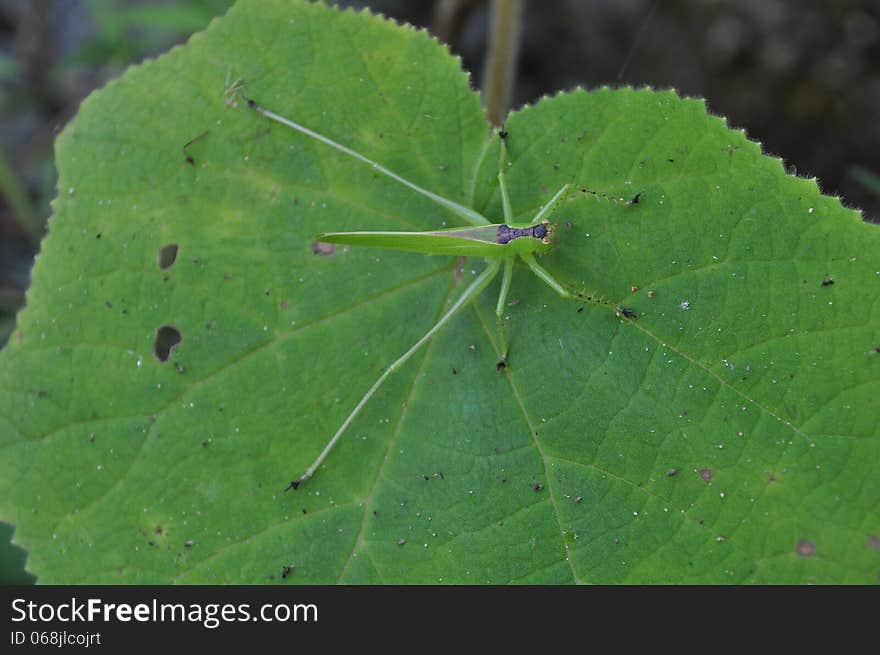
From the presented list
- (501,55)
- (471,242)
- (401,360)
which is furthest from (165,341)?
(501,55)

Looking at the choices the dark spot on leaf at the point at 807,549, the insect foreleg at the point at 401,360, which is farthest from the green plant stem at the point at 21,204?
the dark spot on leaf at the point at 807,549

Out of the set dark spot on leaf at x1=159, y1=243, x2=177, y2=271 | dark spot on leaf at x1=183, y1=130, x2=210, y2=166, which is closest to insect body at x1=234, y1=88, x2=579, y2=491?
dark spot on leaf at x1=183, y1=130, x2=210, y2=166

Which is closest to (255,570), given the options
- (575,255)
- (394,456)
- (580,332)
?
(394,456)

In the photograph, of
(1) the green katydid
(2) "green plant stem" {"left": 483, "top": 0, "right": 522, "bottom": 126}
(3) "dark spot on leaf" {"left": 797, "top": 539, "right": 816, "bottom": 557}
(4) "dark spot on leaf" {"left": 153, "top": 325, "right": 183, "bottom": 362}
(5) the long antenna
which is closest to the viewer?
(3) "dark spot on leaf" {"left": 797, "top": 539, "right": 816, "bottom": 557}

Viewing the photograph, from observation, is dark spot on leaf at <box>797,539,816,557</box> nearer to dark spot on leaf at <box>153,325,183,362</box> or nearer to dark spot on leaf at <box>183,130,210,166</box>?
dark spot on leaf at <box>153,325,183,362</box>

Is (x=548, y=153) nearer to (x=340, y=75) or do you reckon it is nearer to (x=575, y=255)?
(x=575, y=255)

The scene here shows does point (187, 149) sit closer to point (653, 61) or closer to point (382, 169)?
point (382, 169)

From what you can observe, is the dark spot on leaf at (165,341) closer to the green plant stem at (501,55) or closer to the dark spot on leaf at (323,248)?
the dark spot on leaf at (323,248)
